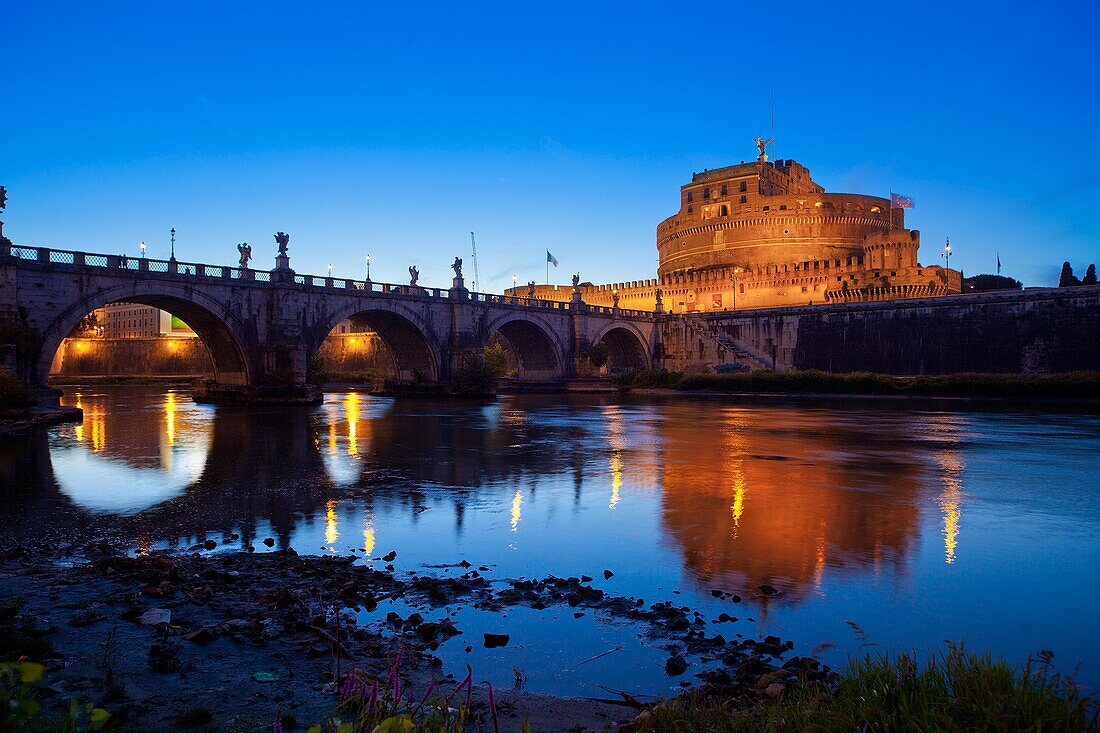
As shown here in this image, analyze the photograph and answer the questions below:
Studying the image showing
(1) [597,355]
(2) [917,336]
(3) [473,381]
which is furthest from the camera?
(1) [597,355]

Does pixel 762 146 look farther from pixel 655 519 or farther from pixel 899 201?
pixel 655 519

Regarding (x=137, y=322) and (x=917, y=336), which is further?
(x=137, y=322)

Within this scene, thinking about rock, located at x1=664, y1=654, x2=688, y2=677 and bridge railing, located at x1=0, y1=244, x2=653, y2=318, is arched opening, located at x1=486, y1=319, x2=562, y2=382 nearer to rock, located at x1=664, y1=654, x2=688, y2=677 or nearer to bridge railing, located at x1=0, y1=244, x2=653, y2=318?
bridge railing, located at x1=0, y1=244, x2=653, y2=318

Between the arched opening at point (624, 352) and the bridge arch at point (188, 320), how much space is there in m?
40.8

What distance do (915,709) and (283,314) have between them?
4287 centimetres

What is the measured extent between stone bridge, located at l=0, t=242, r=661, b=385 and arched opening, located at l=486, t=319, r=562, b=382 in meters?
A: 0.11

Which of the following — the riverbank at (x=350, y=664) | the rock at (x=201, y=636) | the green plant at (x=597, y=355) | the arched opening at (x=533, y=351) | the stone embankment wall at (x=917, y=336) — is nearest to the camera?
the riverbank at (x=350, y=664)

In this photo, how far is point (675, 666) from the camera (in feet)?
18.1

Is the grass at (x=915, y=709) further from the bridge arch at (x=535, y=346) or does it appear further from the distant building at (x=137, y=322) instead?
the distant building at (x=137, y=322)

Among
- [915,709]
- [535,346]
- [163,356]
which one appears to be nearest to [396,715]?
[915,709]

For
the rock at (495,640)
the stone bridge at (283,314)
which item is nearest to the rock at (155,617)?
the rock at (495,640)

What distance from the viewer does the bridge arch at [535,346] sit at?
209ft

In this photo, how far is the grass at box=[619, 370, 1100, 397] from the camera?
138ft

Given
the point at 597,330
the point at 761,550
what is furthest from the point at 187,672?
the point at 597,330
